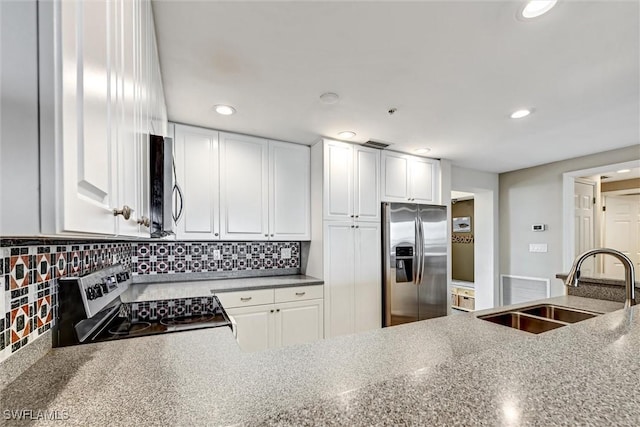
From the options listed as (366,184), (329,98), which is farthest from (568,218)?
(329,98)

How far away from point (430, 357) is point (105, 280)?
1.48 m

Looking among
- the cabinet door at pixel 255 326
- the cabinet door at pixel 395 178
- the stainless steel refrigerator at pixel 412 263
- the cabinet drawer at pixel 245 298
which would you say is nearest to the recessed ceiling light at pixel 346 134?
the cabinet door at pixel 395 178

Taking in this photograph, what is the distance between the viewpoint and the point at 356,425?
388mm

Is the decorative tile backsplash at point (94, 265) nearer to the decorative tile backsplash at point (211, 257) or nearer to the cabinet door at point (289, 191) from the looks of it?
the decorative tile backsplash at point (211, 257)

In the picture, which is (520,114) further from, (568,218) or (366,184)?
(568,218)

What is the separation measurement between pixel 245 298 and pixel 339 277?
952mm

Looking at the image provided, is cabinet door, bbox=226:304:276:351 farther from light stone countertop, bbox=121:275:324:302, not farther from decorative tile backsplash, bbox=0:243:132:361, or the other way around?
decorative tile backsplash, bbox=0:243:132:361

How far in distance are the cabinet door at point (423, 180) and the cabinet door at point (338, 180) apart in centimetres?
88

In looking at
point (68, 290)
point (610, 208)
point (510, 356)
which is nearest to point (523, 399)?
point (510, 356)

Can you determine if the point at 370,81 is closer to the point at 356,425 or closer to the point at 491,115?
the point at 491,115

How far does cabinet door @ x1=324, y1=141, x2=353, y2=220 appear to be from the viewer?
9.95 ft

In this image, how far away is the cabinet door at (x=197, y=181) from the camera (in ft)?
8.64

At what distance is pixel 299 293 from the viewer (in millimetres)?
2809

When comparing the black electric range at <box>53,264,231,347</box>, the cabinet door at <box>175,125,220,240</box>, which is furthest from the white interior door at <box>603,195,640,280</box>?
the black electric range at <box>53,264,231,347</box>
